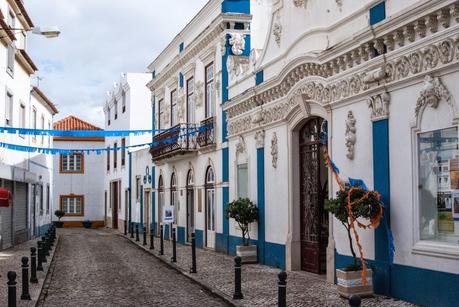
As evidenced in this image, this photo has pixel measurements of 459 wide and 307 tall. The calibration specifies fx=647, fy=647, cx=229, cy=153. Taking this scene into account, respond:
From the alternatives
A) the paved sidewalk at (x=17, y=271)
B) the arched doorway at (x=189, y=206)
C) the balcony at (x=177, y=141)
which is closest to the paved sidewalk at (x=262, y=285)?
the paved sidewalk at (x=17, y=271)

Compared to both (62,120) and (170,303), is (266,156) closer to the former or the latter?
(170,303)

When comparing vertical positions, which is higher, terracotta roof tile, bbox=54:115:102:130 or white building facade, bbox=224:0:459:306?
terracotta roof tile, bbox=54:115:102:130

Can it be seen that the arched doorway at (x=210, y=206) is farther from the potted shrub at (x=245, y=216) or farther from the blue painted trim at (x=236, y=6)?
the blue painted trim at (x=236, y=6)

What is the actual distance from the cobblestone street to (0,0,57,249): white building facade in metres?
3.40

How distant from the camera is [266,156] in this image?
54.1ft

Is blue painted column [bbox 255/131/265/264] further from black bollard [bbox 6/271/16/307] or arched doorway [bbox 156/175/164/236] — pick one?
arched doorway [bbox 156/175/164/236]

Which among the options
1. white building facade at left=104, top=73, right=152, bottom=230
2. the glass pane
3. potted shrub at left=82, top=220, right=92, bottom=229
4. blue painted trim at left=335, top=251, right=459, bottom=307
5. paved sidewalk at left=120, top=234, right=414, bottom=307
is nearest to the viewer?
blue painted trim at left=335, top=251, right=459, bottom=307

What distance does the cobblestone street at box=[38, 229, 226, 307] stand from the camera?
1139 centimetres

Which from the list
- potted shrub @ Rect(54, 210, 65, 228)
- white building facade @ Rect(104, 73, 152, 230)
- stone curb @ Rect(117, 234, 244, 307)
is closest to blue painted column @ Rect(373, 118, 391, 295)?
stone curb @ Rect(117, 234, 244, 307)

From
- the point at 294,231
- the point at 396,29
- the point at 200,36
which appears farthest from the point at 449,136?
the point at 200,36

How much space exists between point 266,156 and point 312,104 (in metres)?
3.14

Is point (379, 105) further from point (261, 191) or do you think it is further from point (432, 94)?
point (261, 191)

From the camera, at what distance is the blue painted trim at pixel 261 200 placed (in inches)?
655

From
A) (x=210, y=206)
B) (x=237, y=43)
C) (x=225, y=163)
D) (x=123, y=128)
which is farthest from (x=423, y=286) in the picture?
(x=123, y=128)
